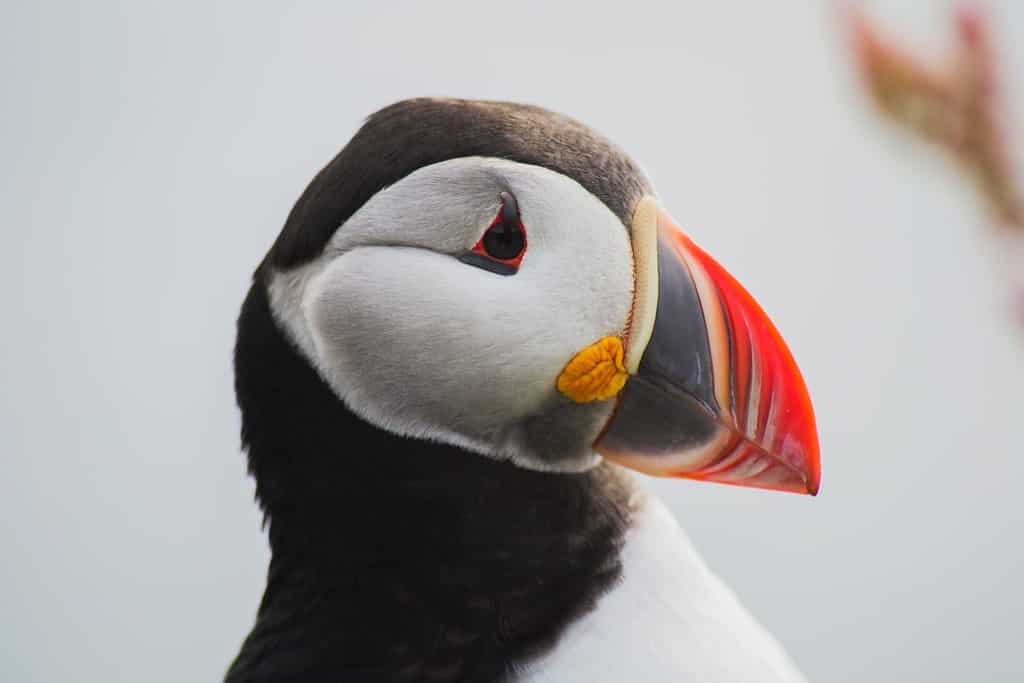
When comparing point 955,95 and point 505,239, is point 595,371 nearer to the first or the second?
point 505,239

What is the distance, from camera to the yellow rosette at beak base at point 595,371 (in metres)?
0.61

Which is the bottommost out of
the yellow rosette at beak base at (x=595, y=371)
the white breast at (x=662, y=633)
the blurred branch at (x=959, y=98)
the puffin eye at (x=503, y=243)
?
the white breast at (x=662, y=633)

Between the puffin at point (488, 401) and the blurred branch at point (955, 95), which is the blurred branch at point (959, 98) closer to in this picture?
the blurred branch at point (955, 95)

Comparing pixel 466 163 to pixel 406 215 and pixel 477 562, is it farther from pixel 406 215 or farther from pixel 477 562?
pixel 477 562

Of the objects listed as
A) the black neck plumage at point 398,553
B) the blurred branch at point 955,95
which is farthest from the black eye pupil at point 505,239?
the blurred branch at point 955,95

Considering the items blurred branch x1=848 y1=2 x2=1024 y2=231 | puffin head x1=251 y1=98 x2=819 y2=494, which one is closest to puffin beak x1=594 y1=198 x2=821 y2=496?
puffin head x1=251 y1=98 x2=819 y2=494

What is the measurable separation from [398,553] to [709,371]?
212mm

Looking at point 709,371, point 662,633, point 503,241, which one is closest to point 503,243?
point 503,241

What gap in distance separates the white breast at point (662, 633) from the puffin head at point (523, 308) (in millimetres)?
72

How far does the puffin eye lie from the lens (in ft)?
1.98

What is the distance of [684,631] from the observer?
0.66m

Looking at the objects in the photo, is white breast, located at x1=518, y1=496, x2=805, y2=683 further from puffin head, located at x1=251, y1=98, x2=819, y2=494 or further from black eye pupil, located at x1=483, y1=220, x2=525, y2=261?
black eye pupil, located at x1=483, y1=220, x2=525, y2=261

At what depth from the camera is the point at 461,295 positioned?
1.95 ft

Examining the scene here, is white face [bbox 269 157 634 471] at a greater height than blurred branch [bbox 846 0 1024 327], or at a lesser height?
lesser
